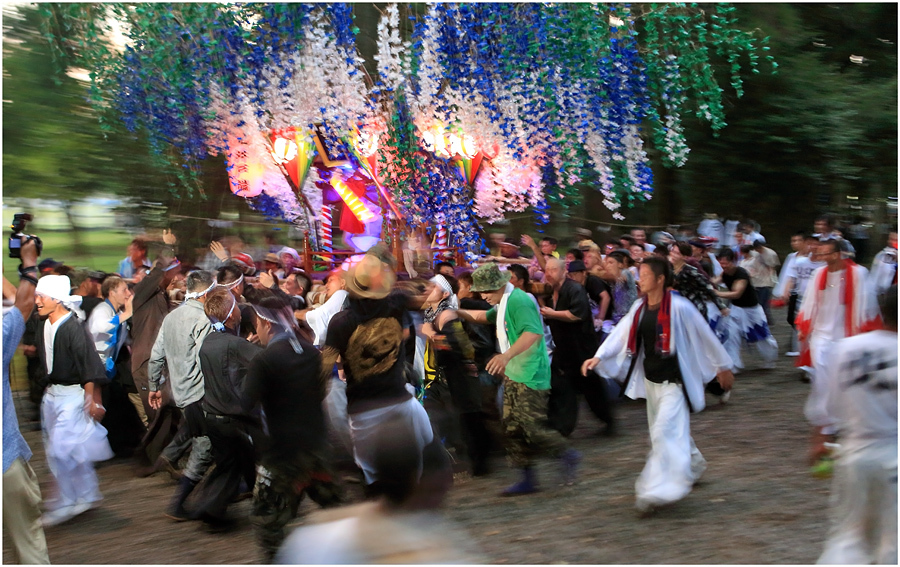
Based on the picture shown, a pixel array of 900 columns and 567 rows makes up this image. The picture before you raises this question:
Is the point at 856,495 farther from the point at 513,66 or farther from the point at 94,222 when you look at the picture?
the point at 94,222

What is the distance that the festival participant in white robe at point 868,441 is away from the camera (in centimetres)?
378

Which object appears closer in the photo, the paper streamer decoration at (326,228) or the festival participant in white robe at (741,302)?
the festival participant in white robe at (741,302)

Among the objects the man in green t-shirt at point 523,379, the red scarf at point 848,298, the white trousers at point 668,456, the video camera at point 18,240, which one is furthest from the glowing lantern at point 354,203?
the white trousers at point 668,456

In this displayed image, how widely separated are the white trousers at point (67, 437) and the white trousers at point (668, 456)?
399 cm

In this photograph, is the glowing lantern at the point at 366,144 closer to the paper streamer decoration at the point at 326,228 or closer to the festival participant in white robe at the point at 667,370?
the paper streamer decoration at the point at 326,228

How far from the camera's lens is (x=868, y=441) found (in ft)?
12.5

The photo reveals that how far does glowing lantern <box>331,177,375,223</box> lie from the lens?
1349 cm

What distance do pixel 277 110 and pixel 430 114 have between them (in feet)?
6.24

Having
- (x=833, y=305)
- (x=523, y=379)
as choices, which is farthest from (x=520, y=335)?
(x=833, y=305)

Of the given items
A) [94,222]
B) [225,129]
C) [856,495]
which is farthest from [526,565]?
[94,222]

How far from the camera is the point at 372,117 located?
408 inches

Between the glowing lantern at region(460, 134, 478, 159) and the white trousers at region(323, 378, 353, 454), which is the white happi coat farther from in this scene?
the glowing lantern at region(460, 134, 478, 159)

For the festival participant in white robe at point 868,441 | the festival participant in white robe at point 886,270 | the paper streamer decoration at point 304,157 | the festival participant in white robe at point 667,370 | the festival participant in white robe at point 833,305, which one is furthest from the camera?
the paper streamer decoration at point 304,157

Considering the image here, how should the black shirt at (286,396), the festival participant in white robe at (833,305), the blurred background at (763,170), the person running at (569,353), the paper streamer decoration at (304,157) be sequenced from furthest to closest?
1. the blurred background at (763,170)
2. the paper streamer decoration at (304,157)
3. the person running at (569,353)
4. the festival participant in white robe at (833,305)
5. the black shirt at (286,396)
